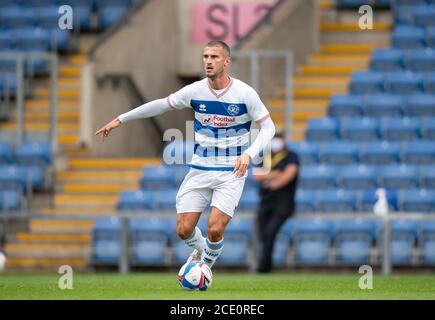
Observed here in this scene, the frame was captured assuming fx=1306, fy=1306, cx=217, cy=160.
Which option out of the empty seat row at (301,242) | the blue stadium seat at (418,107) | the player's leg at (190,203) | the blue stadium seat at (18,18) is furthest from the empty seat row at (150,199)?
the player's leg at (190,203)

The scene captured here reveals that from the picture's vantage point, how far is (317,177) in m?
21.5

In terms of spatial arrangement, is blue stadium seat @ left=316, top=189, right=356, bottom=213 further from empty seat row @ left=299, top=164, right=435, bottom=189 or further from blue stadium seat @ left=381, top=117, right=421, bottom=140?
blue stadium seat @ left=381, top=117, right=421, bottom=140

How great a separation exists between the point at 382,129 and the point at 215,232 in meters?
10.2

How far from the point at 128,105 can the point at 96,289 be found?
12345mm

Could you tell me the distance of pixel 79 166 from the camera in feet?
78.3

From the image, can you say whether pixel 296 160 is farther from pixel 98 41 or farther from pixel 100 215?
pixel 98 41

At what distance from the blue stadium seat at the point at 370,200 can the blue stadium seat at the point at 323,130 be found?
1877 millimetres

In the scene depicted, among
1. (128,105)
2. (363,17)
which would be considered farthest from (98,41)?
(363,17)

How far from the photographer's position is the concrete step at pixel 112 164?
934 inches

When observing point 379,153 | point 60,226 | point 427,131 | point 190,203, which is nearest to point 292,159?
point 379,153

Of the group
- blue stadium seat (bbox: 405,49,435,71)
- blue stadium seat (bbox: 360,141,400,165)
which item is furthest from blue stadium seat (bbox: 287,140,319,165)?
blue stadium seat (bbox: 405,49,435,71)

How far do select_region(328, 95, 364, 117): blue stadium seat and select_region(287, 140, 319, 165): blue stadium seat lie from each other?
1.17 meters

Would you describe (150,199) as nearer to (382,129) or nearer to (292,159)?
(292,159)

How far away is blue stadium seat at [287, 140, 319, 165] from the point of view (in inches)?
869
